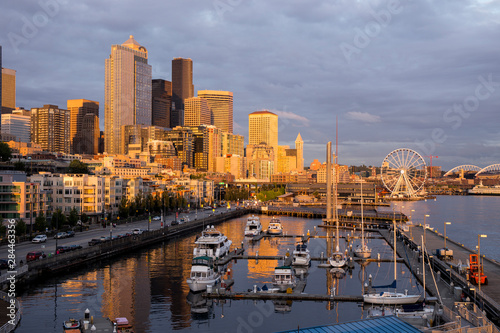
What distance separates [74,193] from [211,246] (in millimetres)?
41827

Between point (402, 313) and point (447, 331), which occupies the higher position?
point (447, 331)

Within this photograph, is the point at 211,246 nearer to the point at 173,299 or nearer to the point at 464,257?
the point at 173,299

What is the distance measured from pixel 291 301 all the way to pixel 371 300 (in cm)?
713

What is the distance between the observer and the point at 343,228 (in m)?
119

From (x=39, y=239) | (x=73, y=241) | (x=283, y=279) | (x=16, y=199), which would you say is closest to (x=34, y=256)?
(x=39, y=239)

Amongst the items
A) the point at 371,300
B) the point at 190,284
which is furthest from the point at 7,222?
the point at 371,300

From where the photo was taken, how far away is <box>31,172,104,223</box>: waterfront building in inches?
4023

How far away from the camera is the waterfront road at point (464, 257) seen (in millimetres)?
47844

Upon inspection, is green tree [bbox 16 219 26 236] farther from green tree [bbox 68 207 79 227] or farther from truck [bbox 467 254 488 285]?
truck [bbox 467 254 488 285]

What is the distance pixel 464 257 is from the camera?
224ft

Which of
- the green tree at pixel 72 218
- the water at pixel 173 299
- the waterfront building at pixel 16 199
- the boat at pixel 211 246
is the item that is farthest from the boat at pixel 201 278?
the green tree at pixel 72 218

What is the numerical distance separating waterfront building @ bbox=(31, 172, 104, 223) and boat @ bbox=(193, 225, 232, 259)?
1472 inches

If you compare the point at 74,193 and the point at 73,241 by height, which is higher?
the point at 74,193

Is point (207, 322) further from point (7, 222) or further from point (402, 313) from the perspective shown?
point (7, 222)
